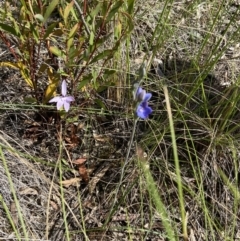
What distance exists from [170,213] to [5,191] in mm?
609

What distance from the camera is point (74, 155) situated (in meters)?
1.90

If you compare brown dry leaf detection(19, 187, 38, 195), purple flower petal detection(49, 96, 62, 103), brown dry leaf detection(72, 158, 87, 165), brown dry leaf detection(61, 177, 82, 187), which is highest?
purple flower petal detection(49, 96, 62, 103)

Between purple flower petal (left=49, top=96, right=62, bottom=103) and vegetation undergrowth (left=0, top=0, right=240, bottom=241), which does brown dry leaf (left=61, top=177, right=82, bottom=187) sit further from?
purple flower petal (left=49, top=96, right=62, bottom=103)

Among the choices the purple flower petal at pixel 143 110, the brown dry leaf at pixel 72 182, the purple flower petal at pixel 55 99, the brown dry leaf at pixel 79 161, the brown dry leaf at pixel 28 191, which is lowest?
the brown dry leaf at pixel 28 191

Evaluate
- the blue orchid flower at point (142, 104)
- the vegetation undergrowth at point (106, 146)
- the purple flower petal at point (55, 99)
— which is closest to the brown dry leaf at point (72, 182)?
the vegetation undergrowth at point (106, 146)

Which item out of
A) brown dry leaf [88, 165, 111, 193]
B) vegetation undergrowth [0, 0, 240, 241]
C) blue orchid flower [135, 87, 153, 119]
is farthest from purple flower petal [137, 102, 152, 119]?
brown dry leaf [88, 165, 111, 193]

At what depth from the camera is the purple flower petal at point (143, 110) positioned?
1.25m

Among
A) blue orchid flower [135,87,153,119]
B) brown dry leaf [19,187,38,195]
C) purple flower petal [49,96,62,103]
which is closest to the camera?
blue orchid flower [135,87,153,119]

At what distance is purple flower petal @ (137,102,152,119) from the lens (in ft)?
4.10

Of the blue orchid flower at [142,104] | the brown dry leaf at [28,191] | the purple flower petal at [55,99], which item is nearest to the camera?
the blue orchid flower at [142,104]

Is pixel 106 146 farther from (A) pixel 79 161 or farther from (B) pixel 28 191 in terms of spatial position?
(B) pixel 28 191

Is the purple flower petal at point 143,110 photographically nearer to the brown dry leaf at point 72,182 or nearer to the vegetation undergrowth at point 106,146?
the vegetation undergrowth at point 106,146

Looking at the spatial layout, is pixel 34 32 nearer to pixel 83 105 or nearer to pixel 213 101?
pixel 83 105

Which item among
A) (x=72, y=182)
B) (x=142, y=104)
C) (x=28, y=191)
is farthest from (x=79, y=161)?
(x=142, y=104)
